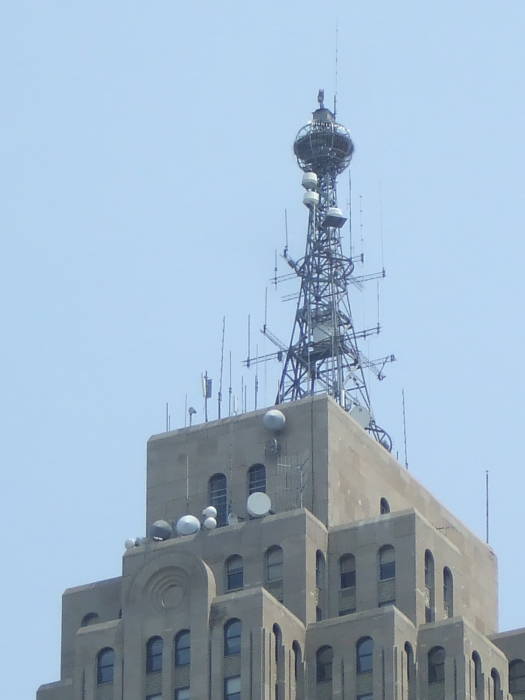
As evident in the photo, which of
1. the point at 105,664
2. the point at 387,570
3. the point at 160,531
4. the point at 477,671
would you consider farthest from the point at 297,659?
the point at 160,531

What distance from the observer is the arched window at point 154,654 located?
194375 millimetres

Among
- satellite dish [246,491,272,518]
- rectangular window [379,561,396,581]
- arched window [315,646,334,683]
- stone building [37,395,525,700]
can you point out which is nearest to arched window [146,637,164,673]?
stone building [37,395,525,700]

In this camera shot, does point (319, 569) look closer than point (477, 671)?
No

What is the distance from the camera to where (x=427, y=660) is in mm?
192125

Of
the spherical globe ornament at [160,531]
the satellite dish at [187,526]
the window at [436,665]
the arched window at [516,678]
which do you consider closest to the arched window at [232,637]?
the satellite dish at [187,526]

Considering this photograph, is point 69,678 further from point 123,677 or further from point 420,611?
point 420,611

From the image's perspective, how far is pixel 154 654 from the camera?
19462 cm

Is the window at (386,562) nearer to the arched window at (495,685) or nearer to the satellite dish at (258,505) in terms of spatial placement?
the satellite dish at (258,505)

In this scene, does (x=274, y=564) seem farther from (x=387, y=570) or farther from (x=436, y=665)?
(x=436, y=665)

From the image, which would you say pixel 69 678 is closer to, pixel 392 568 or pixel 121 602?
pixel 121 602

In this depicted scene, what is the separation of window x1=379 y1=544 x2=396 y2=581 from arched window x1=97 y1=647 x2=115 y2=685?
1445cm

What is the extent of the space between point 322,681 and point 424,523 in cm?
1015

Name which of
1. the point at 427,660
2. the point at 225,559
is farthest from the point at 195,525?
the point at 427,660

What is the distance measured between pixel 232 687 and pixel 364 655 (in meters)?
6.84
